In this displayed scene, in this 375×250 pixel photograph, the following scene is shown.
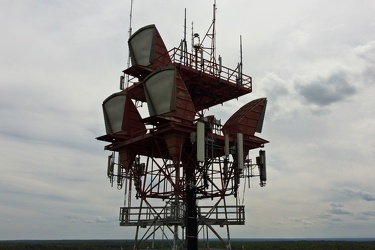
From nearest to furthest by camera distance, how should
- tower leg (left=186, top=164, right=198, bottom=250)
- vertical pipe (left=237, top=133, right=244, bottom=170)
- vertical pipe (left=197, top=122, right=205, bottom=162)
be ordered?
vertical pipe (left=197, top=122, right=205, bottom=162)
tower leg (left=186, top=164, right=198, bottom=250)
vertical pipe (left=237, top=133, right=244, bottom=170)

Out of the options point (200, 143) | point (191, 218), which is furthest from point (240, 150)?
point (191, 218)

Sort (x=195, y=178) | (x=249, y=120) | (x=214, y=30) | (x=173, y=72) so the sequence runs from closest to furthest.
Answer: (x=173, y=72) → (x=195, y=178) → (x=249, y=120) → (x=214, y=30)

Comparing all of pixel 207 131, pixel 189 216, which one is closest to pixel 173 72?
pixel 207 131

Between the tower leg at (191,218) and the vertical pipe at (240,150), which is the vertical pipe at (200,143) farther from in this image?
the vertical pipe at (240,150)

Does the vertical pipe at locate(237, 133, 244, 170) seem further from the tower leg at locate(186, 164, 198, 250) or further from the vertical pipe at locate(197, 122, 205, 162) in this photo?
the vertical pipe at locate(197, 122, 205, 162)

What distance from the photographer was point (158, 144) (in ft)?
130

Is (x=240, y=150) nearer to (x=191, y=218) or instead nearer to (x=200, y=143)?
(x=200, y=143)

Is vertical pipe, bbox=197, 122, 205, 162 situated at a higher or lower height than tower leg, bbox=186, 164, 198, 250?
higher

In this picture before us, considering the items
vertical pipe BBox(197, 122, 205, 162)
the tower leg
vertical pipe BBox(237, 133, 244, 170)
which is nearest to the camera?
vertical pipe BBox(197, 122, 205, 162)

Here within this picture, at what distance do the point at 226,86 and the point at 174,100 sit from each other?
903 cm

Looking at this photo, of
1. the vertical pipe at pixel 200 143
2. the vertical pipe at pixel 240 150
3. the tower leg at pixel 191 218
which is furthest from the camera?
the vertical pipe at pixel 240 150

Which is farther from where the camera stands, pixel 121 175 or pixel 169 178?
pixel 121 175

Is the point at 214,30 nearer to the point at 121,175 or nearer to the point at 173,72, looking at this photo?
the point at 173,72

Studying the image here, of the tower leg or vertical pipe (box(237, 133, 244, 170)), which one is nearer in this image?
the tower leg
